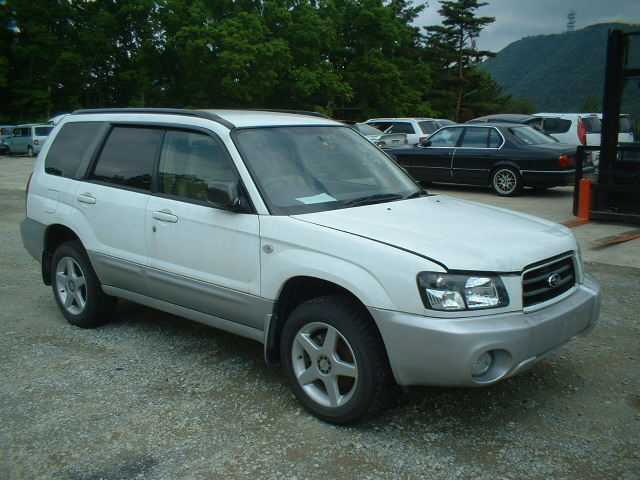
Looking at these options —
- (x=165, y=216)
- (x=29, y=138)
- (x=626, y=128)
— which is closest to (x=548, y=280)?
(x=165, y=216)

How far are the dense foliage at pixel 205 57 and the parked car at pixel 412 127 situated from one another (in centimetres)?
1683

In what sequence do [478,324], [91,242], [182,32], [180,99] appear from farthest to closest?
[180,99] < [182,32] < [91,242] < [478,324]

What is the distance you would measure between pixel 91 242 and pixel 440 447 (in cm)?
308

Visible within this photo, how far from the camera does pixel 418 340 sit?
3135 mm

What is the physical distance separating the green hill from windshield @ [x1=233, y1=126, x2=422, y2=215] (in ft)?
126

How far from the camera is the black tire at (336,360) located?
3.33m

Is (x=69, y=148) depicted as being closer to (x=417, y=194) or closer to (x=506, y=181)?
(x=417, y=194)

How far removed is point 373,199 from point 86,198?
2.32m

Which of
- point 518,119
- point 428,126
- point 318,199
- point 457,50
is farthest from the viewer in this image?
point 457,50

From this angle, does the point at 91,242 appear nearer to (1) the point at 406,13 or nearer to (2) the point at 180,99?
(2) the point at 180,99

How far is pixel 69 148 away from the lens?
5379mm

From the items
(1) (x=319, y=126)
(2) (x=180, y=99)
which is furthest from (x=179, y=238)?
(2) (x=180, y=99)

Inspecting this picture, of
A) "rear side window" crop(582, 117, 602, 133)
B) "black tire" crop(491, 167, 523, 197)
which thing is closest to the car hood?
"black tire" crop(491, 167, 523, 197)

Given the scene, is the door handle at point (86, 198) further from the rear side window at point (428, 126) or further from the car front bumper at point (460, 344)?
the rear side window at point (428, 126)
